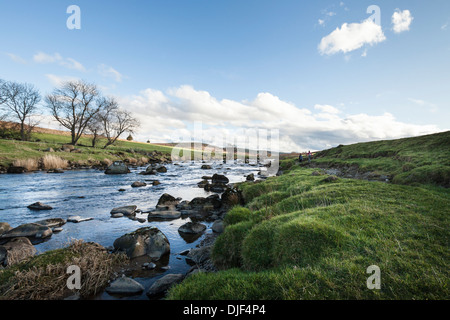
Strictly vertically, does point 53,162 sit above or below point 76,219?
above

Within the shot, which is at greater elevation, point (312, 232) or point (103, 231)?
point (312, 232)

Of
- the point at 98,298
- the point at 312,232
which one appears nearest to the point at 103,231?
the point at 98,298

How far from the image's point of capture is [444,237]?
5375 millimetres

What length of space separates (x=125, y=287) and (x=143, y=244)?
2.55 meters

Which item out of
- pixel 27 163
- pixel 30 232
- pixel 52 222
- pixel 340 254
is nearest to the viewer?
pixel 340 254

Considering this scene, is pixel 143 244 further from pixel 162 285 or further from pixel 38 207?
pixel 38 207

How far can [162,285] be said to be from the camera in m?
6.32

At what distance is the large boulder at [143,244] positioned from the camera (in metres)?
8.45

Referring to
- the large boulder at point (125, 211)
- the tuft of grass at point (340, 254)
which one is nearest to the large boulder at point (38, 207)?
the large boulder at point (125, 211)

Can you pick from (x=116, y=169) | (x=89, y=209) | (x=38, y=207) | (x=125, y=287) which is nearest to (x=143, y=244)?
(x=125, y=287)

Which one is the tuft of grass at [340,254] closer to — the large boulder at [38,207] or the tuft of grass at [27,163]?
the large boulder at [38,207]

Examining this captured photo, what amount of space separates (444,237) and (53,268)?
37.9 feet

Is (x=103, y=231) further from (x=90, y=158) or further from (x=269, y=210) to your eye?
(x=90, y=158)

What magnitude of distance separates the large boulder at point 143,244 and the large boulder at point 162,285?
84.4 inches
